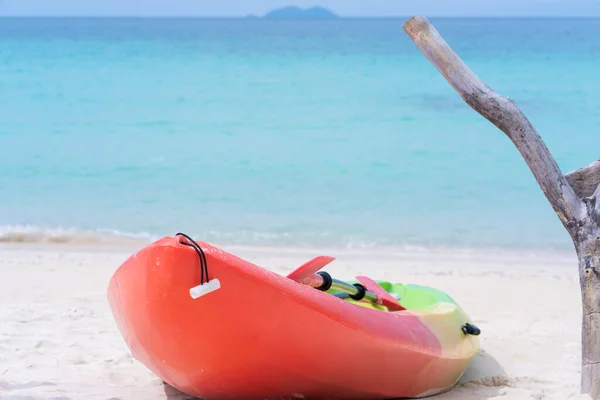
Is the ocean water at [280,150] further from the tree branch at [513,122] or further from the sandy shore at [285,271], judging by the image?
the tree branch at [513,122]

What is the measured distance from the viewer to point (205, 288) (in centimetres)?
292

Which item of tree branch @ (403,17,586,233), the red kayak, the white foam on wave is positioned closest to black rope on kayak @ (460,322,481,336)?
the red kayak

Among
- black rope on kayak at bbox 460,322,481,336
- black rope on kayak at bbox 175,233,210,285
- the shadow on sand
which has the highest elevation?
black rope on kayak at bbox 175,233,210,285

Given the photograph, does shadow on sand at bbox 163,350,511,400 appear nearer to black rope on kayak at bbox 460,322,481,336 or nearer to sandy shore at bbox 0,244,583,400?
sandy shore at bbox 0,244,583,400

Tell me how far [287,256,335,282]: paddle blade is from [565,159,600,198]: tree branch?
3.61ft

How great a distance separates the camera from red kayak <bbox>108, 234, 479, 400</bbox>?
2965 millimetres

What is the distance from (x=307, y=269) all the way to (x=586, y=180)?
4.06 feet

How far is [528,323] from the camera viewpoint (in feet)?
17.2

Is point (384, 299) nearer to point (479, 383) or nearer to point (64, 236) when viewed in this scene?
point (479, 383)

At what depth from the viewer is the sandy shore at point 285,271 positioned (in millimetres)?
3914

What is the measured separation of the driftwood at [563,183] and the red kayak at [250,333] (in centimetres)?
69

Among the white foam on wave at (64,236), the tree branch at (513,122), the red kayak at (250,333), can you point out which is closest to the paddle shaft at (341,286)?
the red kayak at (250,333)

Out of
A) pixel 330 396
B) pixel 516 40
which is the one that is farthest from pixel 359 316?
pixel 516 40

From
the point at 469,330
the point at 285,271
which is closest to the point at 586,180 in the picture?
the point at 469,330
